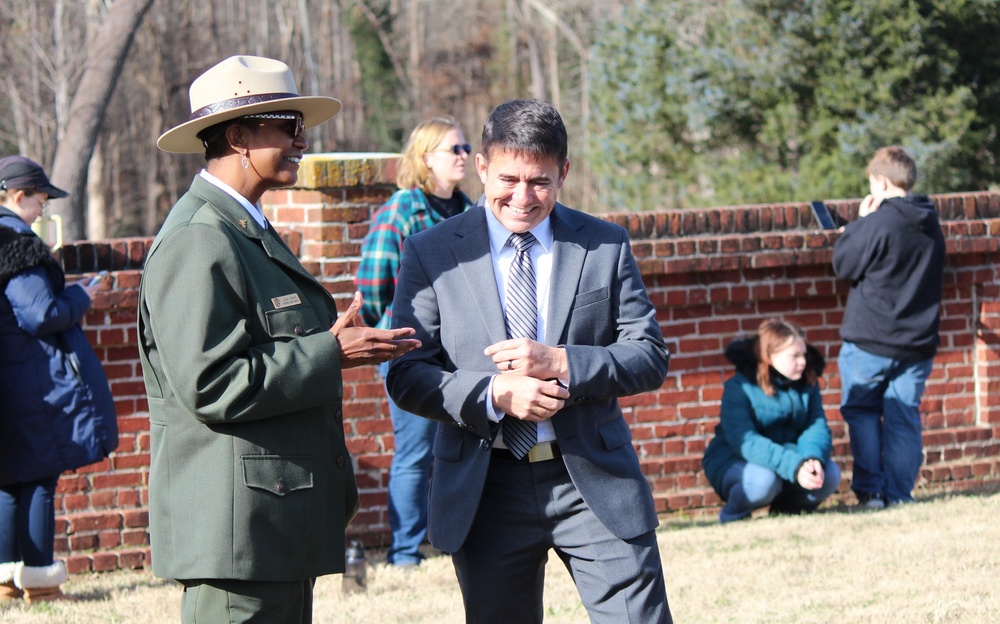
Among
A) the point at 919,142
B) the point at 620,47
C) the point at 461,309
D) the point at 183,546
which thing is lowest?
the point at 183,546

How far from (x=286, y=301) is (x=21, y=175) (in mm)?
2966

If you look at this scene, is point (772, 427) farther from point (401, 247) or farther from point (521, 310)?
point (521, 310)

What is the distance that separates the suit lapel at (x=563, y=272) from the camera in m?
3.15

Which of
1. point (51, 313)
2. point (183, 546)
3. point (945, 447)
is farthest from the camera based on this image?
point (945, 447)

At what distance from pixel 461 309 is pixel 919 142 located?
10310mm

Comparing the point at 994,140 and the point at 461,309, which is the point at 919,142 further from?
the point at 461,309

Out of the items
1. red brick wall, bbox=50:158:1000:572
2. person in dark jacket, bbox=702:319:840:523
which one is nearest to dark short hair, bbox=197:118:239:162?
red brick wall, bbox=50:158:1000:572

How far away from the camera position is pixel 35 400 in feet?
17.3

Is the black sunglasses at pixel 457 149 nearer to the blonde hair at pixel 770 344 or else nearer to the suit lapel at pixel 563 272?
the blonde hair at pixel 770 344

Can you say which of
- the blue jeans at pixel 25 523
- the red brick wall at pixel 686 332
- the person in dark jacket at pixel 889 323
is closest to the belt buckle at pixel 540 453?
the blue jeans at pixel 25 523

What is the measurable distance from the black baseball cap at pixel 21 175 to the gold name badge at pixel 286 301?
2843 mm

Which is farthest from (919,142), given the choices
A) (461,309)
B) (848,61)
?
(461,309)

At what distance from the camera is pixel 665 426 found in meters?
7.18

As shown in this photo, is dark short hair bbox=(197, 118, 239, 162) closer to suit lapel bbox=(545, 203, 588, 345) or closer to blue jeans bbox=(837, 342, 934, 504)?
suit lapel bbox=(545, 203, 588, 345)
